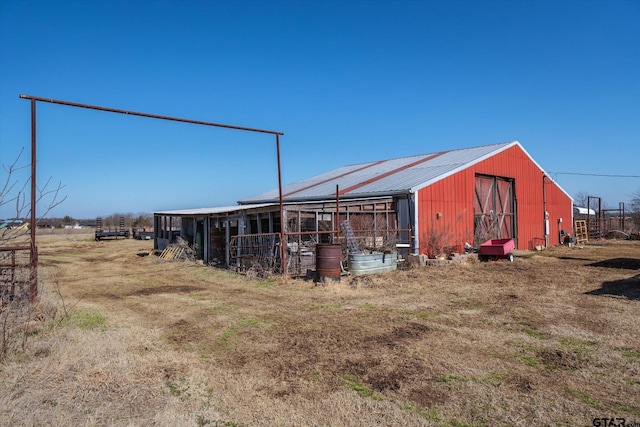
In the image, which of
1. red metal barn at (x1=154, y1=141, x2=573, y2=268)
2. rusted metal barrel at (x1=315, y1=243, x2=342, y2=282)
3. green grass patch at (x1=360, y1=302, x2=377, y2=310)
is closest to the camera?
green grass patch at (x1=360, y1=302, x2=377, y2=310)

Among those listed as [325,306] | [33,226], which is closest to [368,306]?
[325,306]

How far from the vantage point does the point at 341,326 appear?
24.8 feet

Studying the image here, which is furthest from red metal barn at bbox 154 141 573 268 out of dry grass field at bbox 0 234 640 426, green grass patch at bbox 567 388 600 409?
green grass patch at bbox 567 388 600 409

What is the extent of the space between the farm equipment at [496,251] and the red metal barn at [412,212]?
56.5 inches

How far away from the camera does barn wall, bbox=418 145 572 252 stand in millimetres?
18297

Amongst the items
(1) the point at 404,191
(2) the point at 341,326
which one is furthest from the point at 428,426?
(1) the point at 404,191

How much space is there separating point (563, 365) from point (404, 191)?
12527 millimetres

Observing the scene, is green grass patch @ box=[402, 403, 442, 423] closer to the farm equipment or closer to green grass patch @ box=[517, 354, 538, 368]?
green grass patch @ box=[517, 354, 538, 368]

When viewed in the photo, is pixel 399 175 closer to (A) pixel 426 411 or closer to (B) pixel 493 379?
(B) pixel 493 379

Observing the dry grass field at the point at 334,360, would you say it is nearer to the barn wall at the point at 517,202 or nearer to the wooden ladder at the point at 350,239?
the wooden ladder at the point at 350,239

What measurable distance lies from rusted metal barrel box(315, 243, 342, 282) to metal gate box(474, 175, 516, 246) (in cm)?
1080

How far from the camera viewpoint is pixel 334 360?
574 centimetres

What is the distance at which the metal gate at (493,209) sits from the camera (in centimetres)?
2122

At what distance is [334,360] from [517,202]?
70.2ft
